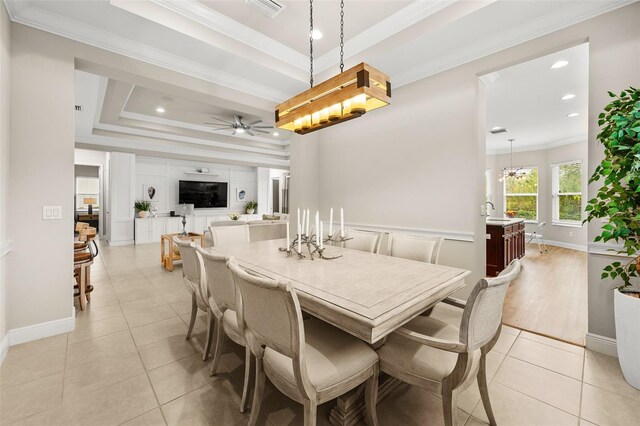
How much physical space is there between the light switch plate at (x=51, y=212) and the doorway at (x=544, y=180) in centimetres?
450

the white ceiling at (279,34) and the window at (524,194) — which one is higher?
the white ceiling at (279,34)

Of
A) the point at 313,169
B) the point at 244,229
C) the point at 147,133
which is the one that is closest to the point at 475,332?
the point at 244,229

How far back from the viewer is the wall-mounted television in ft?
28.7

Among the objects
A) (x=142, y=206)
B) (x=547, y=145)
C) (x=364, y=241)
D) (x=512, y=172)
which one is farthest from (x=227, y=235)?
(x=547, y=145)

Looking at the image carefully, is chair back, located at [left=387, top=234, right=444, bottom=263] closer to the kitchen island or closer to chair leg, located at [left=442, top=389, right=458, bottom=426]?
chair leg, located at [left=442, top=389, right=458, bottom=426]

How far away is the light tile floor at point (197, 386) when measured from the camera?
158cm

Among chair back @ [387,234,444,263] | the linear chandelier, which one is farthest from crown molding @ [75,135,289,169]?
chair back @ [387,234,444,263]

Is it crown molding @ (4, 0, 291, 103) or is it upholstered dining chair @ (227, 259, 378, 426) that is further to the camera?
crown molding @ (4, 0, 291, 103)

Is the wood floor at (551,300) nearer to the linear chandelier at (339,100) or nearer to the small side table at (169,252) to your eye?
the linear chandelier at (339,100)

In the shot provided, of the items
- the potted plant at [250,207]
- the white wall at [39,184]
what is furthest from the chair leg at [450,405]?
the potted plant at [250,207]

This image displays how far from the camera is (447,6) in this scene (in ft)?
8.18

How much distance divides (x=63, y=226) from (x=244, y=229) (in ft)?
5.49

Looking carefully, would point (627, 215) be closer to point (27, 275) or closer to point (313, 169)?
point (313, 169)

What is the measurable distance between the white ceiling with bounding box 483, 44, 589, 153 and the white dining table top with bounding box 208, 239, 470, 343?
2.66 meters
